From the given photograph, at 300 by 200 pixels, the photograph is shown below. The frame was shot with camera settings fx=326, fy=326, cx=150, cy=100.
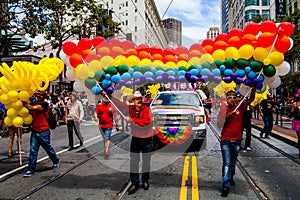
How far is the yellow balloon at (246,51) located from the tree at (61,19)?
14279mm

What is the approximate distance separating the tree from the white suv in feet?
35.2

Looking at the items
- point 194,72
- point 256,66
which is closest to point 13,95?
point 194,72

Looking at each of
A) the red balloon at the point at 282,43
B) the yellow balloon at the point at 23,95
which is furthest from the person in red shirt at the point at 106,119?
the red balloon at the point at 282,43

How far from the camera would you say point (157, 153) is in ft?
30.4

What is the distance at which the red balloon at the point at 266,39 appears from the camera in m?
5.47

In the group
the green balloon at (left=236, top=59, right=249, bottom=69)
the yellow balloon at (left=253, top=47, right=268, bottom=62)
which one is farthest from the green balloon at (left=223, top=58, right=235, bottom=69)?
the yellow balloon at (left=253, top=47, right=268, bottom=62)

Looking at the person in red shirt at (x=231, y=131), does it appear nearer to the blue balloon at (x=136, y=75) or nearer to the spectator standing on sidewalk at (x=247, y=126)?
the blue balloon at (x=136, y=75)

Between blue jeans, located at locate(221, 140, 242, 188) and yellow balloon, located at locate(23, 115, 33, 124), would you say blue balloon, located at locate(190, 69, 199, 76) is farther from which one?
yellow balloon, located at locate(23, 115, 33, 124)

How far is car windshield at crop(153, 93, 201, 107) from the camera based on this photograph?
1020 centimetres

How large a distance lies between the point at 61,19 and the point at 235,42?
15819 millimetres

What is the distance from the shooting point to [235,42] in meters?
5.75

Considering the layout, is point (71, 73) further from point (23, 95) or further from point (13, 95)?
point (13, 95)

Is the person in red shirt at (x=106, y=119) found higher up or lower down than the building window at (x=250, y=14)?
lower down

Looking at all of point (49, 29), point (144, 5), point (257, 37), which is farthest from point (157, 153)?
point (144, 5)
